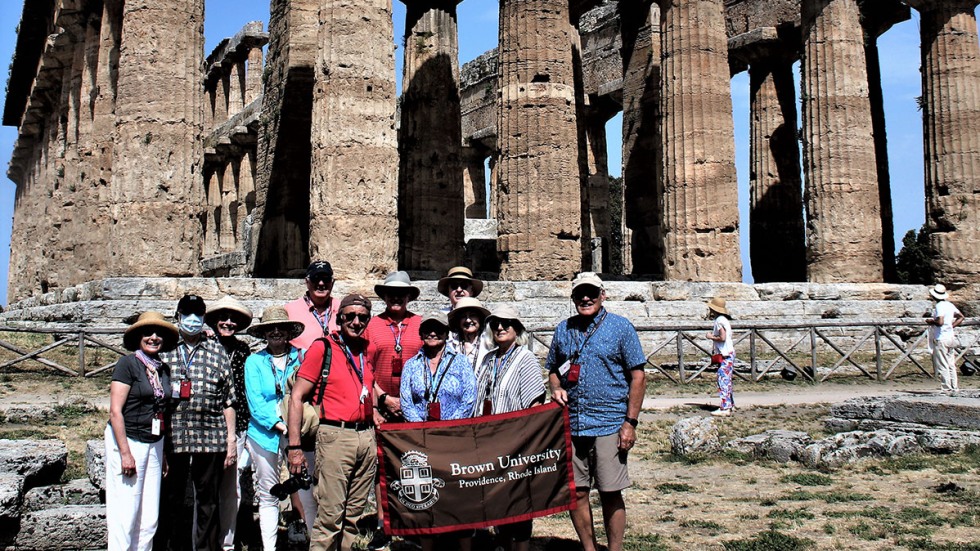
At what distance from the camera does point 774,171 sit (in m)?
28.1

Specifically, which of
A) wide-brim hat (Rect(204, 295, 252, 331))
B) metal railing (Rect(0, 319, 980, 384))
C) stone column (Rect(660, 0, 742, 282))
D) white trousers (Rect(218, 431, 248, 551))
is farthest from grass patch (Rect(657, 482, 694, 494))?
stone column (Rect(660, 0, 742, 282))

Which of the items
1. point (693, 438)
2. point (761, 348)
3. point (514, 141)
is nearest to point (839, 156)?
point (761, 348)

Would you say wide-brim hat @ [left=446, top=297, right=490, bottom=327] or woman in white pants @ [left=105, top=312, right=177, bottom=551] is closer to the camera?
woman in white pants @ [left=105, top=312, right=177, bottom=551]

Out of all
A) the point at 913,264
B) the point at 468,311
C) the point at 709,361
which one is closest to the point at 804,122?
the point at 709,361

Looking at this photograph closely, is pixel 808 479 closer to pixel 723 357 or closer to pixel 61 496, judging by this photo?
pixel 723 357

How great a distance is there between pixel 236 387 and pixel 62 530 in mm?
1523

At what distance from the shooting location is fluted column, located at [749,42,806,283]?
1089 inches

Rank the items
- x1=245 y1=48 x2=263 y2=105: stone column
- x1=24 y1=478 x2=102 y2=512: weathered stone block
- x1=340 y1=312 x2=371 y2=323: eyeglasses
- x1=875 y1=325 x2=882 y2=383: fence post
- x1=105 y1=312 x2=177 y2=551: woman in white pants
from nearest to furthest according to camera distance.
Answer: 1. x1=105 y1=312 x2=177 y2=551: woman in white pants
2. x1=340 y1=312 x2=371 y2=323: eyeglasses
3. x1=24 y1=478 x2=102 y2=512: weathered stone block
4. x1=875 y1=325 x2=882 y2=383: fence post
5. x1=245 y1=48 x2=263 y2=105: stone column

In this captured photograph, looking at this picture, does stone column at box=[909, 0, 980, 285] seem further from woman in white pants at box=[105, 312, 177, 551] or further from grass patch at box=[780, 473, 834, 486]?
woman in white pants at box=[105, 312, 177, 551]

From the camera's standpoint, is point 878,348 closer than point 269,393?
No

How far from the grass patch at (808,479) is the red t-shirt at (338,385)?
4.39m

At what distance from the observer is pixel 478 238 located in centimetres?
3319

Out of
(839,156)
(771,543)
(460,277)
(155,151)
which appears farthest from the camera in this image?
(839,156)

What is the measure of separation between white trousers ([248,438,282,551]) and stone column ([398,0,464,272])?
1573cm
